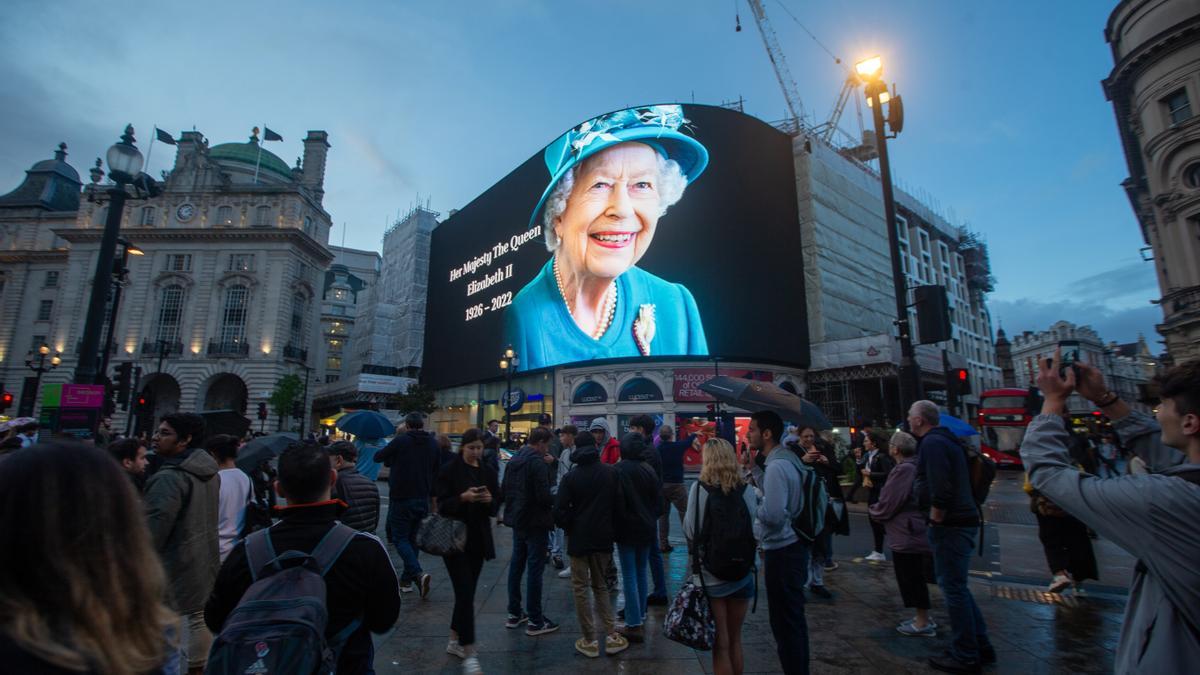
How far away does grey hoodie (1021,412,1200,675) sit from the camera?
6.16 feet

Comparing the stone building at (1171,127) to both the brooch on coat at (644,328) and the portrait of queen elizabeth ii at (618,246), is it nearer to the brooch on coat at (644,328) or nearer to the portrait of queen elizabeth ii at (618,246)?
the portrait of queen elizabeth ii at (618,246)

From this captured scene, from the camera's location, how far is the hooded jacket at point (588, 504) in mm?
5449

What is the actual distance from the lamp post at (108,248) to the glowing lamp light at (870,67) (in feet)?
41.2

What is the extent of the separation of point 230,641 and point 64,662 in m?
0.83

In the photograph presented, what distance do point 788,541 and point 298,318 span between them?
5197cm

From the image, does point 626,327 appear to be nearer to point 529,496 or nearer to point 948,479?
point 529,496

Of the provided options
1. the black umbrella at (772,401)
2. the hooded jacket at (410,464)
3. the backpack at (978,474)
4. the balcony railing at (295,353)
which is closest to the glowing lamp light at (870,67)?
the black umbrella at (772,401)

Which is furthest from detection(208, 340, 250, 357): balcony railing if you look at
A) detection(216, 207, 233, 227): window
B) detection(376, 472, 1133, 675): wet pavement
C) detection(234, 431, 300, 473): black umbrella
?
detection(376, 472, 1133, 675): wet pavement

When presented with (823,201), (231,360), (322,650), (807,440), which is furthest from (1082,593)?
(231,360)

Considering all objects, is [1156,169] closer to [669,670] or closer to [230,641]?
[669,670]

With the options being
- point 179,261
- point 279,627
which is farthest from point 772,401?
point 179,261

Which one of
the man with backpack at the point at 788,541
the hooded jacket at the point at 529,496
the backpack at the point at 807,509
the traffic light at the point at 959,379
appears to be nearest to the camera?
the man with backpack at the point at 788,541

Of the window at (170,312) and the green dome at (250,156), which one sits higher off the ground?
the green dome at (250,156)

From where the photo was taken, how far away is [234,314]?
149ft
